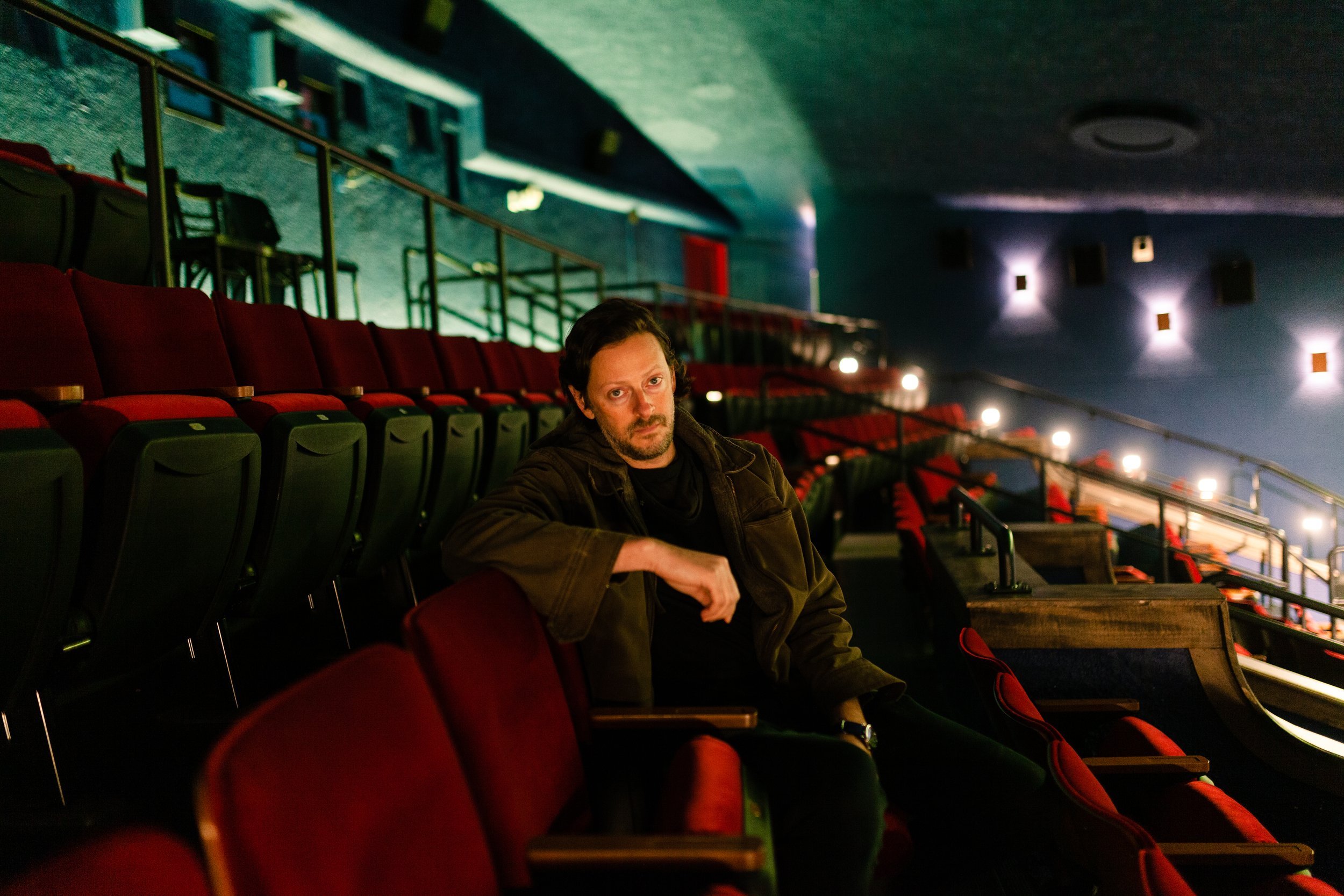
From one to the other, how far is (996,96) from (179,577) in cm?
466

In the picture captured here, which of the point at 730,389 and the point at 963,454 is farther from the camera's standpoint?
the point at 963,454

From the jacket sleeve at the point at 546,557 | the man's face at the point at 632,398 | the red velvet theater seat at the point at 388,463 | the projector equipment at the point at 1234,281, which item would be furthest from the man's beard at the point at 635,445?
the projector equipment at the point at 1234,281

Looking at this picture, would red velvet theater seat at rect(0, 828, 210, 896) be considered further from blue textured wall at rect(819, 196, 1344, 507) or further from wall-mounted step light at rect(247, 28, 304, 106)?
blue textured wall at rect(819, 196, 1344, 507)

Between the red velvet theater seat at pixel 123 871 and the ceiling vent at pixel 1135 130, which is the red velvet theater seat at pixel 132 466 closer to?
the red velvet theater seat at pixel 123 871

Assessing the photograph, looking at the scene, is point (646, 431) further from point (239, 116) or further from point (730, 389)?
point (239, 116)

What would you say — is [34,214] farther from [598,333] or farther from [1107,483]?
[1107,483]

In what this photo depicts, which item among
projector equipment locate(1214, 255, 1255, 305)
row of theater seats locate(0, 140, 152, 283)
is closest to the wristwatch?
row of theater seats locate(0, 140, 152, 283)

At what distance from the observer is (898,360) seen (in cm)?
656

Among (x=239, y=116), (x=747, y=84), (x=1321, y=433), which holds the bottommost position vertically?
(x=1321, y=433)

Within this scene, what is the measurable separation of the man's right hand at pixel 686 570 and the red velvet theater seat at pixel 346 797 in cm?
24

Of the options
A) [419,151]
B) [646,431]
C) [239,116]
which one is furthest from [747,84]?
[646,431]

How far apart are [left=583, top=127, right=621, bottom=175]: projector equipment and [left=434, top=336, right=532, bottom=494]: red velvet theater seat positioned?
15.2 ft

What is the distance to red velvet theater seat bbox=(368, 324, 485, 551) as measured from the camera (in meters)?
1.39

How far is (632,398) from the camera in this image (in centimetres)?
84
